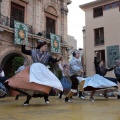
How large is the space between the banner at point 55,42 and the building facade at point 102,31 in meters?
6.42

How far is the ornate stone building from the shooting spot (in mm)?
15398

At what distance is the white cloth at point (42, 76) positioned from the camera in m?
5.05

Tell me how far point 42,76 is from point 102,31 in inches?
790

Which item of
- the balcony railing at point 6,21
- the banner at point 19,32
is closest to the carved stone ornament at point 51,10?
the banner at point 19,32

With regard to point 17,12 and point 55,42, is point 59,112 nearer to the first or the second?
point 17,12

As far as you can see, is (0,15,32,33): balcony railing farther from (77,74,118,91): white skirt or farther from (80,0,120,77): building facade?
(80,0,120,77): building facade

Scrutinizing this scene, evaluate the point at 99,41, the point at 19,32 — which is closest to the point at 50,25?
the point at 19,32

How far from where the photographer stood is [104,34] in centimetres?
2381

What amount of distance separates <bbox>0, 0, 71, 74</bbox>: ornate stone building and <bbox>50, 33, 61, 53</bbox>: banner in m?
0.37

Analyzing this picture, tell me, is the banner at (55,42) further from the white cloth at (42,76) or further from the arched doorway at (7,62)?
the white cloth at (42,76)

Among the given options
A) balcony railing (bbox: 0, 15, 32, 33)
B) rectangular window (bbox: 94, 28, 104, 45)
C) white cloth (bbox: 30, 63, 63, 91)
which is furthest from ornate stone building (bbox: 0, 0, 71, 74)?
white cloth (bbox: 30, 63, 63, 91)

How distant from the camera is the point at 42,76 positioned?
5.17 metres

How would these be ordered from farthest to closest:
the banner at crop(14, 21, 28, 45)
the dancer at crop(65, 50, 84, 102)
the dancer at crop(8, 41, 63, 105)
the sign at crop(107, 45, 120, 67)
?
1. the sign at crop(107, 45, 120, 67)
2. the banner at crop(14, 21, 28, 45)
3. the dancer at crop(65, 50, 84, 102)
4. the dancer at crop(8, 41, 63, 105)

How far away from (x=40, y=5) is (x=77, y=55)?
12.4m
